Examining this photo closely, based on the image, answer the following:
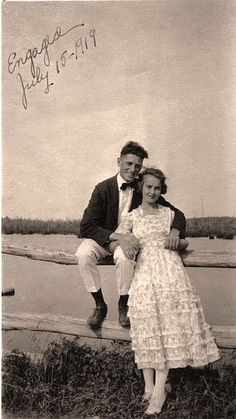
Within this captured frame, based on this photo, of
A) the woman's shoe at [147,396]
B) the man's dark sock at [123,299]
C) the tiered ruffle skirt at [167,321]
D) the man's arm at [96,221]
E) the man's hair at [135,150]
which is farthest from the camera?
the man's hair at [135,150]

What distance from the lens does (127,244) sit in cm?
315

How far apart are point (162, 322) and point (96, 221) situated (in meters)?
0.81

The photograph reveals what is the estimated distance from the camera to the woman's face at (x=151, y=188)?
3205mm

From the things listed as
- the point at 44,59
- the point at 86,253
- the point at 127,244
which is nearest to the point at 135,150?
the point at 127,244

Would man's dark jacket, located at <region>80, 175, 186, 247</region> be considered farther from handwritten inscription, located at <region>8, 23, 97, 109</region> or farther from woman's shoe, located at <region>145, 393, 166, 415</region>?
woman's shoe, located at <region>145, 393, 166, 415</region>

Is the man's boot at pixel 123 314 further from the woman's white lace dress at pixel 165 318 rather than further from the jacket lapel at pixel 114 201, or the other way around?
the jacket lapel at pixel 114 201

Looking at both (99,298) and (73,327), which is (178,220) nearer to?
(99,298)

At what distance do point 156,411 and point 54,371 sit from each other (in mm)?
789

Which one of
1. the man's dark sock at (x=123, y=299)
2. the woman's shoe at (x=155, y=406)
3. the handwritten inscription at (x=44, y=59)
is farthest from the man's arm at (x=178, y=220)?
the handwritten inscription at (x=44, y=59)

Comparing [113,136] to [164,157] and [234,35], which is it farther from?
[234,35]

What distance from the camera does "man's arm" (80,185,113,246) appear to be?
3289 millimetres

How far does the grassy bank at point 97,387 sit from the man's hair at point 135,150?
52.5 inches

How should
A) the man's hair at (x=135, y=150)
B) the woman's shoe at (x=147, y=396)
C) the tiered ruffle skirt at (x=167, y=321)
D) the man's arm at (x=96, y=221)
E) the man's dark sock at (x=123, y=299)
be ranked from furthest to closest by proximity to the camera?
the man's hair at (x=135, y=150) < the man's arm at (x=96, y=221) < the man's dark sock at (x=123, y=299) < the woman's shoe at (x=147, y=396) < the tiered ruffle skirt at (x=167, y=321)

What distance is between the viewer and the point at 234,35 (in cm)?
332
